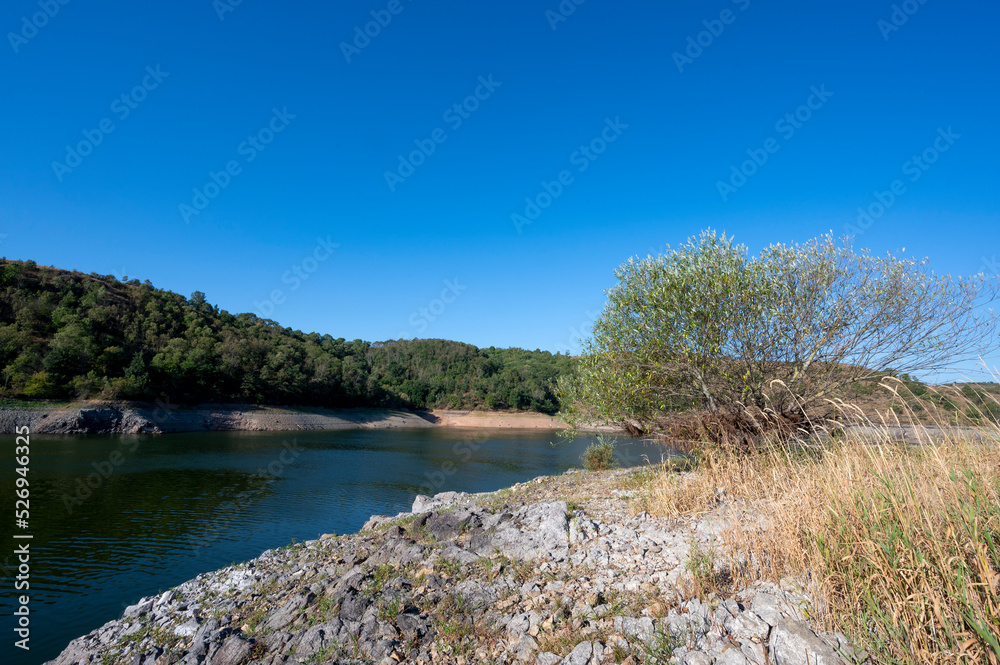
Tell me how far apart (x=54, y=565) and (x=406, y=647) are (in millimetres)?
14262

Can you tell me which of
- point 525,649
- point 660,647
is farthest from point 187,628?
point 660,647

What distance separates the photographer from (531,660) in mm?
5715

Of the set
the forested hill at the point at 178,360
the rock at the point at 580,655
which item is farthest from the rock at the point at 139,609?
the forested hill at the point at 178,360

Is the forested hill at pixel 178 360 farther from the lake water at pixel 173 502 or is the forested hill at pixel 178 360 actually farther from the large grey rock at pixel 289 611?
the large grey rock at pixel 289 611

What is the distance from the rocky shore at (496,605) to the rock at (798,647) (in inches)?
0.4

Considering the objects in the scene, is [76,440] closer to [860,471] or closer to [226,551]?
[226,551]

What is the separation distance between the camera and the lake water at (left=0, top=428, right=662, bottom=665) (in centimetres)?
1290

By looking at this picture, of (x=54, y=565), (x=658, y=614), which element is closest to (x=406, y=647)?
(x=658, y=614)

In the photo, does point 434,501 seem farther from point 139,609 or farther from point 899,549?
point 899,549

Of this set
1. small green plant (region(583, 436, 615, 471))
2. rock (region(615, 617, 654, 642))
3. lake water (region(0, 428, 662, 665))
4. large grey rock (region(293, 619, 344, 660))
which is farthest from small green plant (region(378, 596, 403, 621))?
small green plant (region(583, 436, 615, 471))

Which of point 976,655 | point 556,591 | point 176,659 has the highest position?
point 976,655

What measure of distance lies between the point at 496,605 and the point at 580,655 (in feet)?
6.31

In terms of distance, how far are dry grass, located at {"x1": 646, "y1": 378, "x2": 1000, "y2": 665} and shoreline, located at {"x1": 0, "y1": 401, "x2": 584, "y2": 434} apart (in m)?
18.4

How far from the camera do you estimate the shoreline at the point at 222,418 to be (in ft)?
152
